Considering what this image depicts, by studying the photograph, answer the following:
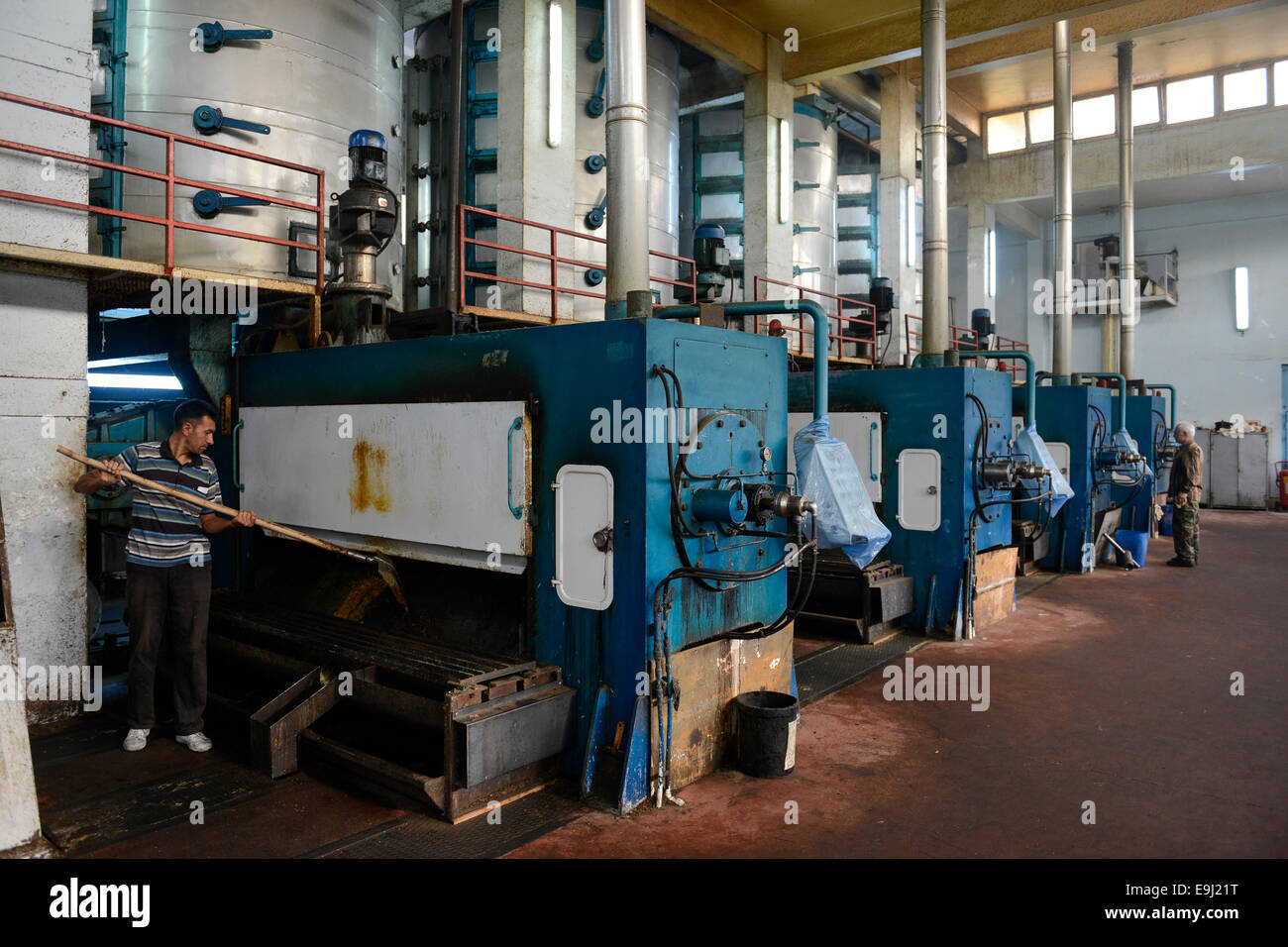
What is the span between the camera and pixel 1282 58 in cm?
1792

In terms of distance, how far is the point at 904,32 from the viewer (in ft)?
45.0

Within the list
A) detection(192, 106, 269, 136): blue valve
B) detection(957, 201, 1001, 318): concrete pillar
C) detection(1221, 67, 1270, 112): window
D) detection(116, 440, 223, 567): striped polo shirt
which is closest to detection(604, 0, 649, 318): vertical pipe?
detection(116, 440, 223, 567): striped polo shirt

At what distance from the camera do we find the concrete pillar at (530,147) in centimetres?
985

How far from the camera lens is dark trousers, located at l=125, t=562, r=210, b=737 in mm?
4754

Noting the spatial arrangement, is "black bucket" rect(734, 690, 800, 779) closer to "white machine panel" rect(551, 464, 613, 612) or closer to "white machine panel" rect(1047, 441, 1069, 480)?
"white machine panel" rect(551, 464, 613, 612)

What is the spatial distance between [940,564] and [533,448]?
4737mm

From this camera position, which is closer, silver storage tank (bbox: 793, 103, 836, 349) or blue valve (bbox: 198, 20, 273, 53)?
blue valve (bbox: 198, 20, 273, 53)

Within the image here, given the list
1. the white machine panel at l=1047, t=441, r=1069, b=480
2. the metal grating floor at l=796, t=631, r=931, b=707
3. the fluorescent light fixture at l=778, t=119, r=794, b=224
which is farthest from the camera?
the fluorescent light fixture at l=778, t=119, r=794, b=224

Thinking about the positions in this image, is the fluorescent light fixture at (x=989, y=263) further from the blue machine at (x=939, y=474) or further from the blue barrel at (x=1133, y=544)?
the blue machine at (x=939, y=474)

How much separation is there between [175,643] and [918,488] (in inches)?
239

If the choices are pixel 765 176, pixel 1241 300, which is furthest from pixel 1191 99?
pixel 765 176

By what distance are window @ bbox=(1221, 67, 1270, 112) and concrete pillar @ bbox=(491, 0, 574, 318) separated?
16.0 metres

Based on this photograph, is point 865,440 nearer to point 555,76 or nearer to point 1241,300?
point 555,76
